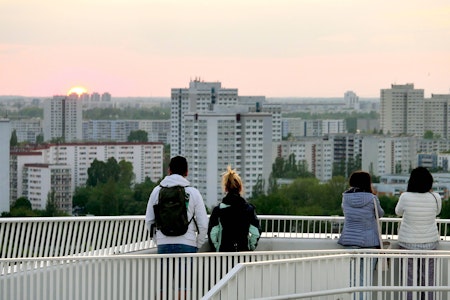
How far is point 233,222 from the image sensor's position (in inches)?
424

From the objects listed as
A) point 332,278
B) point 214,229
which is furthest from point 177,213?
point 332,278

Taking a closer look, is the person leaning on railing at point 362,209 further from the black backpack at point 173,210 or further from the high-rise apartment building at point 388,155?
the high-rise apartment building at point 388,155

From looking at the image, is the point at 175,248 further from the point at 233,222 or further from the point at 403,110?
the point at 403,110

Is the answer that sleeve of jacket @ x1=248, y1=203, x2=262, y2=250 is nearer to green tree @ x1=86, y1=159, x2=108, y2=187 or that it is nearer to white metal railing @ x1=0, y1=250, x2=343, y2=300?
white metal railing @ x1=0, y1=250, x2=343, y2=300

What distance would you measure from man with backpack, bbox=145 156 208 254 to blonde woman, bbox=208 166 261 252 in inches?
3.7

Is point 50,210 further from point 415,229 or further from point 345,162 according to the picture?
point 415,229

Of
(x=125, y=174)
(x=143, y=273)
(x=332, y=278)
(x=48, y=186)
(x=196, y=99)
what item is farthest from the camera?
(x=196, y=99)

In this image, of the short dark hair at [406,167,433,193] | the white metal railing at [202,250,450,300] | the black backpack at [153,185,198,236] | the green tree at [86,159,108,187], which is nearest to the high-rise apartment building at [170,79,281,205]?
the green tree at [86,159,108,187]

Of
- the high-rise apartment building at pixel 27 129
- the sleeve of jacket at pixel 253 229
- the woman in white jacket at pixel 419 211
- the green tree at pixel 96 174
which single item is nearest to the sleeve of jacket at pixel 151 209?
the sleeve of jacket at pixel 253 229

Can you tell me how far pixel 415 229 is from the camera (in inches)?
439

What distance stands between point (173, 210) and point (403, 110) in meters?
185

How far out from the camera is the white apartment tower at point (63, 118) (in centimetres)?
18862

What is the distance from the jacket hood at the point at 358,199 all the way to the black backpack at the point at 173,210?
128cm

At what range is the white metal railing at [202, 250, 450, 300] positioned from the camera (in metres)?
9.38
